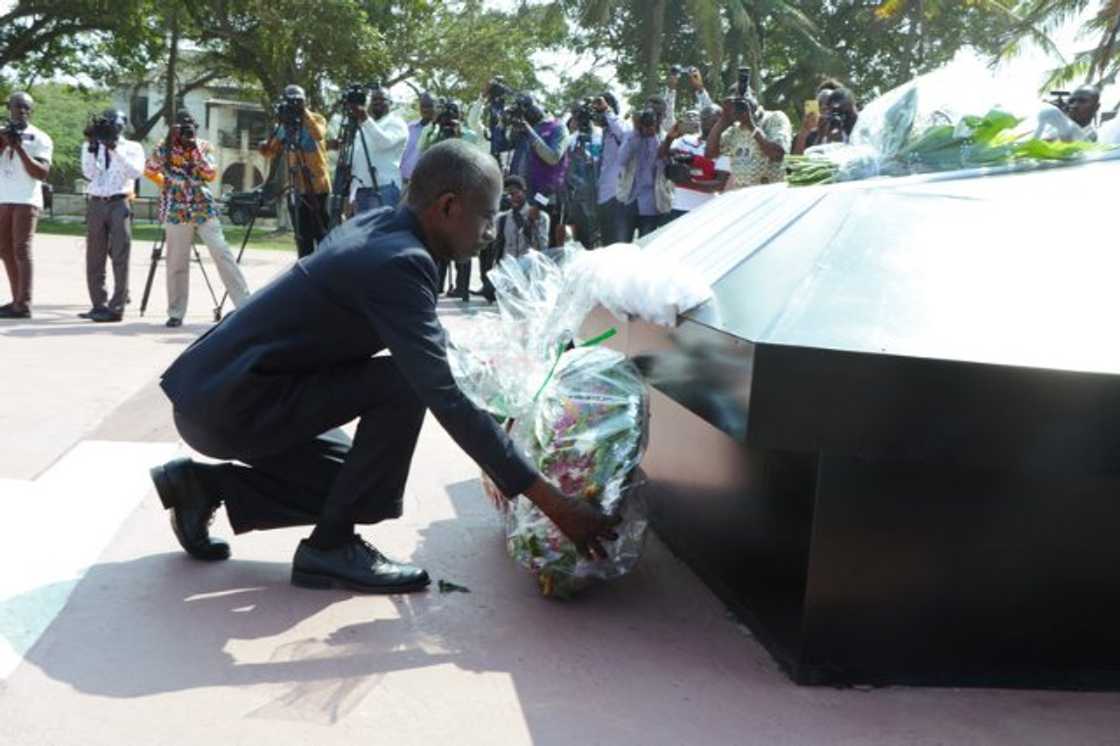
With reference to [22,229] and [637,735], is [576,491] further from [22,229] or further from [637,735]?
[22,229]

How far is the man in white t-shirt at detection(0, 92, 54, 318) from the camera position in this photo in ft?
27.8

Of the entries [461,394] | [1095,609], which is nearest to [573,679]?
[461,394]

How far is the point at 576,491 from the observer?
293 cm

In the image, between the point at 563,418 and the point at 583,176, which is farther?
the point at 583,176

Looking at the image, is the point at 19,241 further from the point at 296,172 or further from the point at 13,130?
the point at 296,172

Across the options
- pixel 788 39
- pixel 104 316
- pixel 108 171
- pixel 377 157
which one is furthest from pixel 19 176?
pixel 788 39

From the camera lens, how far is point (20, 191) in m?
8.55

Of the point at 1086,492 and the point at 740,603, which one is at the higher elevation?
the point at 1086,492

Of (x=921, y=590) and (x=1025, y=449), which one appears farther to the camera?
(x=921, y=590)

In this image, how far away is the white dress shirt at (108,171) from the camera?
868cm

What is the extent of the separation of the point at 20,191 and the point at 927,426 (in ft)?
26.1

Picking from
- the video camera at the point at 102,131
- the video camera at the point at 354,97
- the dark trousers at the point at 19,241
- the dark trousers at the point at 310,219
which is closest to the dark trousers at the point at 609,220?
the video camera at the point at 354,97

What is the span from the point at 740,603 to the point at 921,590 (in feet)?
1.88

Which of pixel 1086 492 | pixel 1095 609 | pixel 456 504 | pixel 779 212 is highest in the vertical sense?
pixel 779 212
